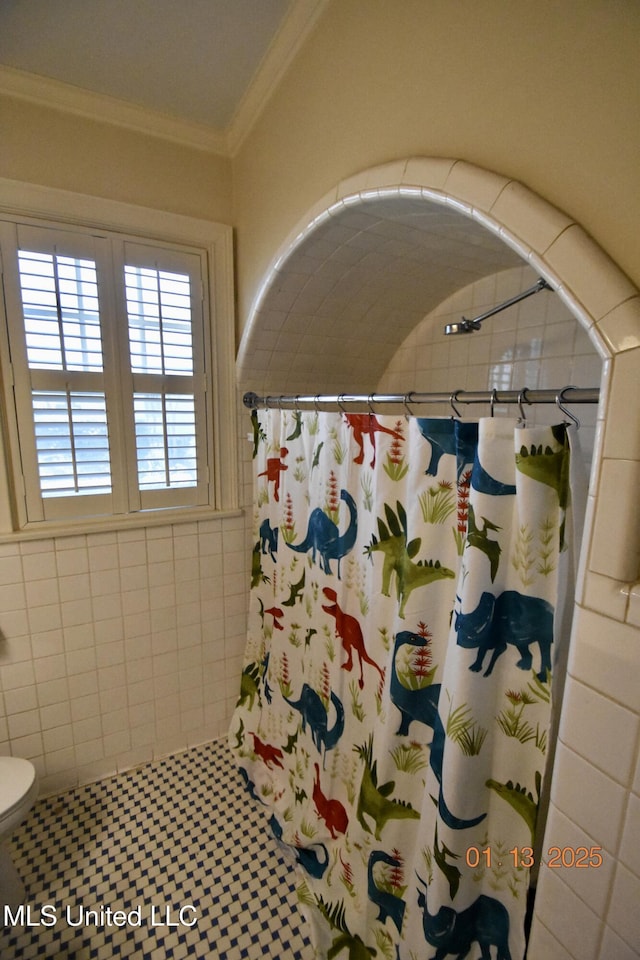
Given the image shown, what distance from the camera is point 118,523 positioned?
1.73m

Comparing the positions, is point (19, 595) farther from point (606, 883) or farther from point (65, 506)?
point (606, 883)

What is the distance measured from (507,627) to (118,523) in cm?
155

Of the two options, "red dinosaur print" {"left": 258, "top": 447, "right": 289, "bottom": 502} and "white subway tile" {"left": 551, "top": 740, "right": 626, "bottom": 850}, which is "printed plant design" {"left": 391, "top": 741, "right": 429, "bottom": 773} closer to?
"white subway tile" {"left": 551, "top": 740, "right": 626, "bottom": 850}

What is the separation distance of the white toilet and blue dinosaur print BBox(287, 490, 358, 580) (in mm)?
1219

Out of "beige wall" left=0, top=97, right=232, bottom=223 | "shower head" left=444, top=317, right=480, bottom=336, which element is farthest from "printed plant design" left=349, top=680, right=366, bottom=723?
"beige wall" left=0, top=97, right=232, bottom=223

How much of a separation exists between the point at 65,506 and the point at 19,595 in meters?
0.38

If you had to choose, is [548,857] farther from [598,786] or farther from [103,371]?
[103,371]

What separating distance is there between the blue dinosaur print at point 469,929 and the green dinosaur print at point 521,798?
0.23 meters

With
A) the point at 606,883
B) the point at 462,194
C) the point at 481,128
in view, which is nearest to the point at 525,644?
the point at 606,883

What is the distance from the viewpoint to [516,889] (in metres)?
0.87

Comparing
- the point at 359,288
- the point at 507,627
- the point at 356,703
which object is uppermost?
the point at 359,288

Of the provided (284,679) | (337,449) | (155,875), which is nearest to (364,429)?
(337,449)

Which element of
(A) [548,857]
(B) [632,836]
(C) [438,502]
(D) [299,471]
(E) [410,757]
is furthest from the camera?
(D) [299,471]

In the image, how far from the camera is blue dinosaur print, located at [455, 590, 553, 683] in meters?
0.79
